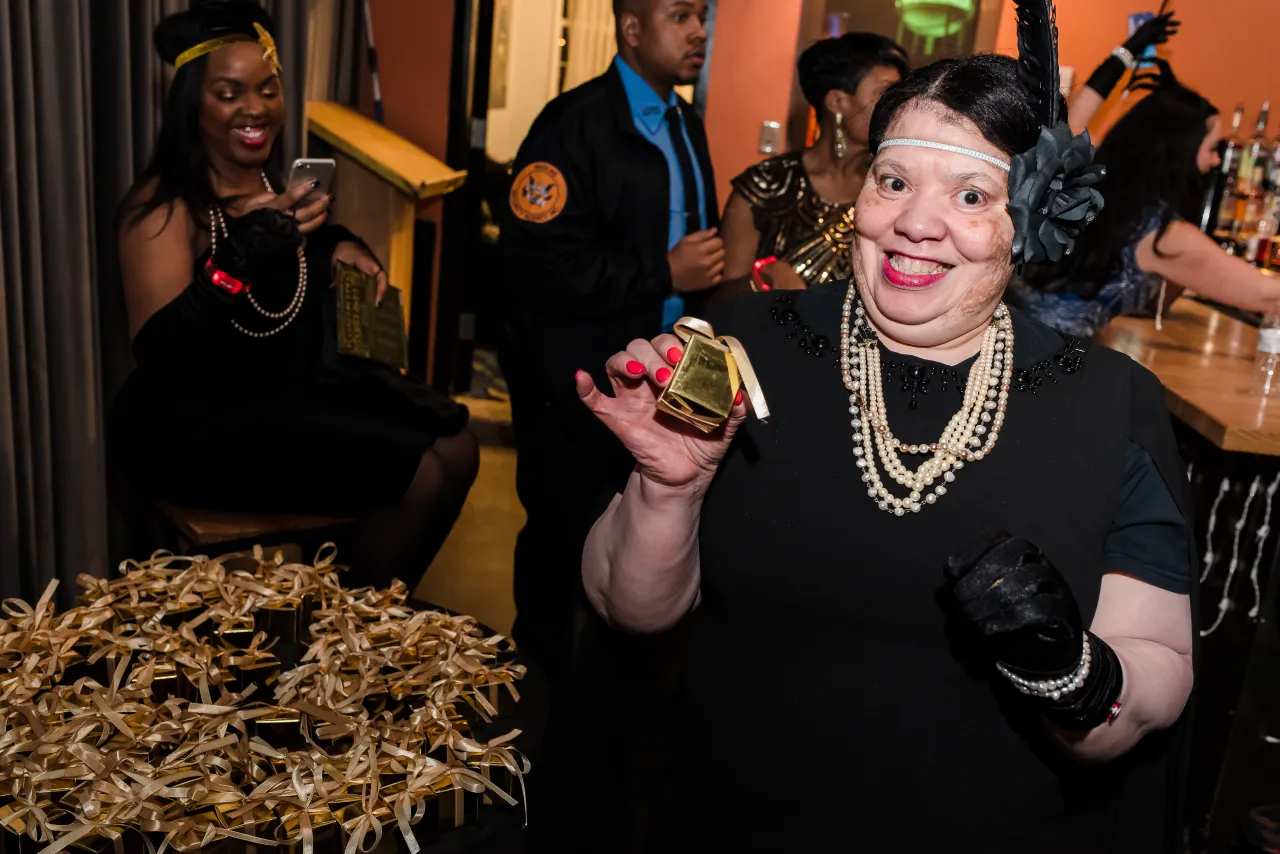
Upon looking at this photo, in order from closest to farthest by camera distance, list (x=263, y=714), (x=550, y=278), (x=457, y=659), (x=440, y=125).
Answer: (x=263, y=714) < (x=457, y=659) < (x=550, y=278) < (x=440, y=125)

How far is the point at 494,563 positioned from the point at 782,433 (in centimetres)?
258

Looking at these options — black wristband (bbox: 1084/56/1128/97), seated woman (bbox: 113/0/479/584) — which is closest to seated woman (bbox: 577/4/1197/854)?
seated woman (bbox: 113/0/479/584)

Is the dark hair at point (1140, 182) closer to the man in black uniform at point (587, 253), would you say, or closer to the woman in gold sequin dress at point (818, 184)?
the woman in gold sequin dress at point (818, 184)

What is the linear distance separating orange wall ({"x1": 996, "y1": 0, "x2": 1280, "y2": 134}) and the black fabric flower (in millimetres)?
4275

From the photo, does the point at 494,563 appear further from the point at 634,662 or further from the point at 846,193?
the point at 634,662

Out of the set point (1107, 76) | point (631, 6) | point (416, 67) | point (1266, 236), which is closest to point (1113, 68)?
point (1107, 76)

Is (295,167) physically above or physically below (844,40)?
below

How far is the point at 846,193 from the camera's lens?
9.78ft

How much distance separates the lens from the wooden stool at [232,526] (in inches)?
97.6

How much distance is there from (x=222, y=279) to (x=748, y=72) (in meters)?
3.34

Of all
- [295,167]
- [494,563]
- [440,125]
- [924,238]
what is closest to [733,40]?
[440,125]

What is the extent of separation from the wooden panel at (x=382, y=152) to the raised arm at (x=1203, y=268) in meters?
2.59

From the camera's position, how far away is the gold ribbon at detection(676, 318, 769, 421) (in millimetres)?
1186

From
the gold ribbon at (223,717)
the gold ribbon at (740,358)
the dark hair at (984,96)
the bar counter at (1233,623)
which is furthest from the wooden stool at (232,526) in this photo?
the bar counter at (1233,623)
